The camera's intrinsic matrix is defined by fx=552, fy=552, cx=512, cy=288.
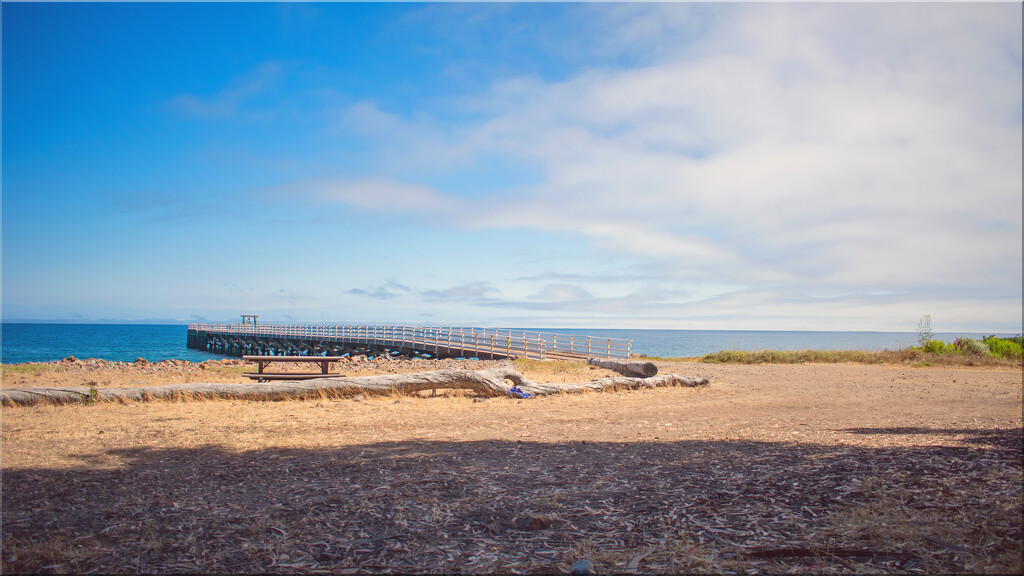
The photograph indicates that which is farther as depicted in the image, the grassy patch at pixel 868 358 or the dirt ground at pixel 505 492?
the grassy patch at pixel 868 358

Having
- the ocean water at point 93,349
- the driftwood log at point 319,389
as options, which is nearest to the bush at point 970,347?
the driftwood log at point 319,389

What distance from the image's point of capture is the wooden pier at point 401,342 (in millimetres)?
30266

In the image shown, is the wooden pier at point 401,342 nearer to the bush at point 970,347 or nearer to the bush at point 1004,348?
the bush at point 970,347

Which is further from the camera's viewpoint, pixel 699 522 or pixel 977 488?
pixel 977 488

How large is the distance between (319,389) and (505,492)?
7.61 m

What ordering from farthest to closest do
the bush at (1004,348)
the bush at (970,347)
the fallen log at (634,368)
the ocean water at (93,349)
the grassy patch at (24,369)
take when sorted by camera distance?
the ocean water at (93,349), the bush at (970,347), the bush at (1004,348), the fallen log at (634,368), the grassy patch at (24,369)

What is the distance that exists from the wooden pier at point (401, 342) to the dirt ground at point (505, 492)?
1993cm

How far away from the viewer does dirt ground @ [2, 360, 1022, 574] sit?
3.53 metres

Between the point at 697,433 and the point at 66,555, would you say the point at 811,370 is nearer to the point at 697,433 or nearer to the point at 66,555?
the point at 697,433

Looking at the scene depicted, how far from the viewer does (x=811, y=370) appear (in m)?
20.2

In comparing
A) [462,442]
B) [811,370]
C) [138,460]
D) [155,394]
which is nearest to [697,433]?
[462,442]

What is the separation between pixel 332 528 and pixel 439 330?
3209 cm

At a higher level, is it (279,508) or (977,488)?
(977,488)

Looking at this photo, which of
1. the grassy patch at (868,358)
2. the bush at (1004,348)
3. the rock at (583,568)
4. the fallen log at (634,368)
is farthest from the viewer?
→ the bush at (1004,348)
